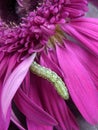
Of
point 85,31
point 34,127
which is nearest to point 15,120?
point 34,127

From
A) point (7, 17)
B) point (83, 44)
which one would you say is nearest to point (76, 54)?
point (83, 44)

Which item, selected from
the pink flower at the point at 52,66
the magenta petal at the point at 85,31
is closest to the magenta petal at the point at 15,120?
the pink flower at the point at 52,66

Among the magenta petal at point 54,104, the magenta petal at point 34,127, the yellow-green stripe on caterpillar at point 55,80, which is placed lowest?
the magenta petal at point 34,127

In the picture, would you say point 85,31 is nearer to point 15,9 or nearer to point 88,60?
point 88,60

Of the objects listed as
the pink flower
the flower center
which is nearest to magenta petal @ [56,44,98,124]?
the pink flower

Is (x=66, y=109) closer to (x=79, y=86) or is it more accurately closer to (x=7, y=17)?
(x=79, y=86)

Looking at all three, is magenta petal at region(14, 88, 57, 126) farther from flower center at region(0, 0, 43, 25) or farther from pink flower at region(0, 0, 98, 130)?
flower center at region(0, 0, 43, 25)

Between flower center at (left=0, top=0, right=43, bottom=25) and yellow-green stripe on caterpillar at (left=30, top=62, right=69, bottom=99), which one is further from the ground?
flower center at (left=0, top=0, right=43, bottom=25)

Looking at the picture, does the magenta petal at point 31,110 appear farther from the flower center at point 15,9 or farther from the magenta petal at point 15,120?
the flower center at point 15,9
